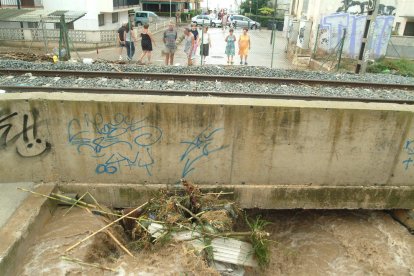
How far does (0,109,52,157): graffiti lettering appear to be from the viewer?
489cm

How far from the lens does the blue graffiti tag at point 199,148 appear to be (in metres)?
5.18

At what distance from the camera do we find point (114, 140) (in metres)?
5.13

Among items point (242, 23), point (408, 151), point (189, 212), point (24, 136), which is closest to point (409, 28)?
point (242, 23)

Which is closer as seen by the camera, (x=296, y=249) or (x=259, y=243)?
(x=259, y=243)

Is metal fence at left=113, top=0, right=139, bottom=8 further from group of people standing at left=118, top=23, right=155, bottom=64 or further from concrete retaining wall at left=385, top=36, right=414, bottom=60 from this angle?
concrete retaining wall at left=385, top=36, right=414, bottom=60

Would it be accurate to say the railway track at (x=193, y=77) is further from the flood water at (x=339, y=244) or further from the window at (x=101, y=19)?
→ the window at (x=101, y=19)

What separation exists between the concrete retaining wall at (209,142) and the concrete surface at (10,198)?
0.40ft

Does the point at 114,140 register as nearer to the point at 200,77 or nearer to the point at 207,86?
the point at 207,86

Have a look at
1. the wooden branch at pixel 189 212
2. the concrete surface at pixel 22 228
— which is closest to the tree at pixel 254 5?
the wooden branch at pixel 189 212

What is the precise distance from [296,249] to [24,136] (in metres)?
4.62

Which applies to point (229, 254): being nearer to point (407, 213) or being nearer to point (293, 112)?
point (293, 112)

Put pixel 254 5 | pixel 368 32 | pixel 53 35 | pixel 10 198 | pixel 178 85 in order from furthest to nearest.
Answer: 1. pixel 254 5
2. pixel 53 35
3. pixel 368 32
4. pixel 178 85
5. pixel 10 198

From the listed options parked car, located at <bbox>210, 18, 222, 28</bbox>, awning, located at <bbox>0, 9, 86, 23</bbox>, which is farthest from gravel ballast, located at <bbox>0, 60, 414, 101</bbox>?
parked car, located at <bbox>210, 18, 222, 28</bbox>

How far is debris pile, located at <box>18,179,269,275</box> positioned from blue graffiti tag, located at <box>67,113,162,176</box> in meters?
0.62
